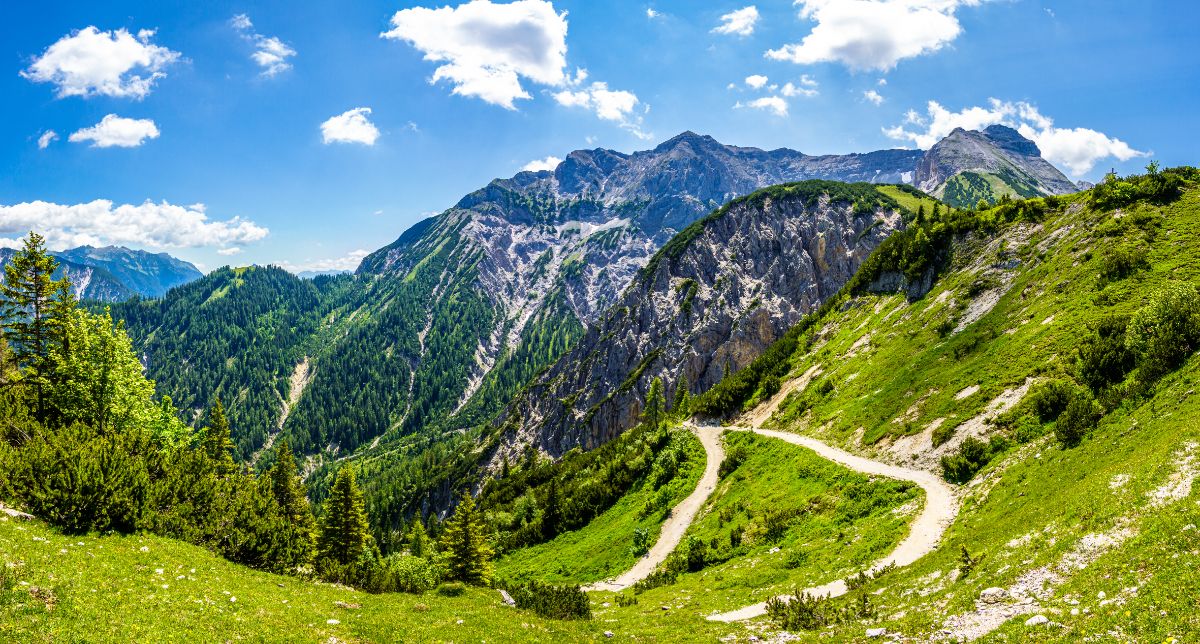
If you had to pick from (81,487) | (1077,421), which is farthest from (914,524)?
(81,487)

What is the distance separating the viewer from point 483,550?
110 feet

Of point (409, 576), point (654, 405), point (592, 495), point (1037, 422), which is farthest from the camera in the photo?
point (654, 405)

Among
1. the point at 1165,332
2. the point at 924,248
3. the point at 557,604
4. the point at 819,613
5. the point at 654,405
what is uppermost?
the point at 924,248

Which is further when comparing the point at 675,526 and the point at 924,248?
the point at 924,248

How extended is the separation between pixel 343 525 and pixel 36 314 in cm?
2801

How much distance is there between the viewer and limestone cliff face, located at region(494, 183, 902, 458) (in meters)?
166

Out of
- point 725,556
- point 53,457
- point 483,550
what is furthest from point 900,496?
point 53,457

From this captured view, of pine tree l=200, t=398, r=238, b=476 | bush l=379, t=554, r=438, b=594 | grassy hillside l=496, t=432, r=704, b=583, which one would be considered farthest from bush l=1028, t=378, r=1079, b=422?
pine tree l=200, t=398, r=238, b=476

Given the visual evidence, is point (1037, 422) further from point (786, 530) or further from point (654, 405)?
point (654, 405)

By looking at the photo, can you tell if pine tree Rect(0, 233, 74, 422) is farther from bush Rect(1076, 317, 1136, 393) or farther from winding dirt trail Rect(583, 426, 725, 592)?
bush Rect(1076, 317, 1136, 393)

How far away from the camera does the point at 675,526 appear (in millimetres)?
49000

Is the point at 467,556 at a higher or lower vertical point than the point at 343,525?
higher

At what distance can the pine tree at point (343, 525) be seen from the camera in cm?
4825

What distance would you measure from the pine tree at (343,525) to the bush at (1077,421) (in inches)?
2012
